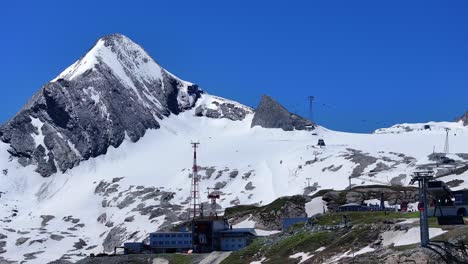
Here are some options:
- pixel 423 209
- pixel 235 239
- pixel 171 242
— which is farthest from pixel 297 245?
pixel 171 242

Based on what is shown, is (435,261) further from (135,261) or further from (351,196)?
(351,196)

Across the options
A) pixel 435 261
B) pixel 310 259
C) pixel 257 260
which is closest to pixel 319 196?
pixel 257 260

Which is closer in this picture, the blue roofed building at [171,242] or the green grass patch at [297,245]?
the green grass patch at [297,245]

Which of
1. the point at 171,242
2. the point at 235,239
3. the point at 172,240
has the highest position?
the point at 235,239

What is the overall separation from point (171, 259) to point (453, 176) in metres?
90.5

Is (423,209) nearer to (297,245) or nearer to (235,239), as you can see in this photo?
(297,245)

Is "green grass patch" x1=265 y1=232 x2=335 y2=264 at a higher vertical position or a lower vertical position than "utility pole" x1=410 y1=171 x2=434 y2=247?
lower

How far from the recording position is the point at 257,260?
379 feet

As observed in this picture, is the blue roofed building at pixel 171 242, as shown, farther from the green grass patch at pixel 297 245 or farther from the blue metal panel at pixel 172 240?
the green grass patch at pixel 297 245

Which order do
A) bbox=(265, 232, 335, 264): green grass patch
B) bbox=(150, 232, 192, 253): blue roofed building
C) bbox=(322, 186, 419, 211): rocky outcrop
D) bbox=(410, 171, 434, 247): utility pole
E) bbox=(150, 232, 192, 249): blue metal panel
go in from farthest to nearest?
bbox=(322, 186, 419, 211): rocky outcrop → bbox=(150, 232, 192, 249): blue metal panel → bbox=(150, 232, 192, 253): blue roofed building → bbox=(265, 232, 335, 264): green grass patch → bbox=(410, 171, 434, 247): utility pole

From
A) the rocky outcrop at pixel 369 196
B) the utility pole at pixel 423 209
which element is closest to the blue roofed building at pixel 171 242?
the rocky outcrop at pixel 369 196

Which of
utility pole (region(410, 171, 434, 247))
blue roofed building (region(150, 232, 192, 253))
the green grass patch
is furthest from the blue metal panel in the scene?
utility pole (region(410, 171, 434, 247))

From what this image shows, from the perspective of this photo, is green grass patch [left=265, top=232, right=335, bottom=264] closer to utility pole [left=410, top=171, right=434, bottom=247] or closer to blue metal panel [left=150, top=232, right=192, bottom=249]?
utility pole [left=410, top=171, right=434, bottom=247]

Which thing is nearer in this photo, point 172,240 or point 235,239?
point 235,239
